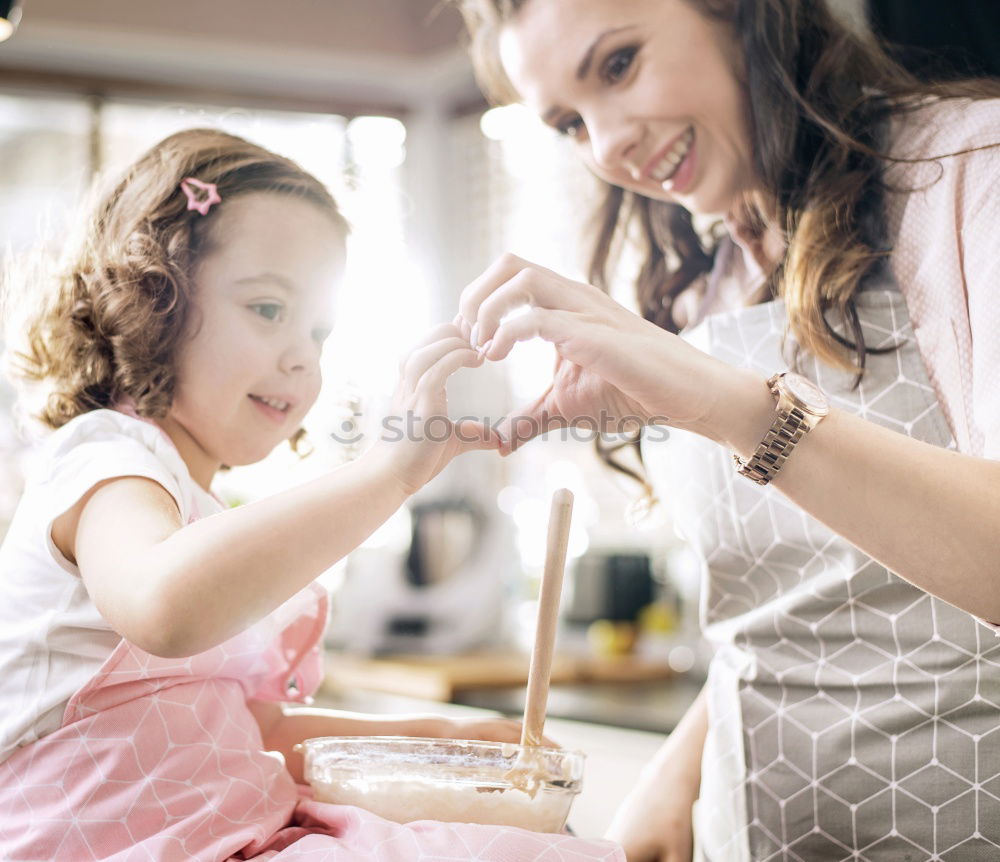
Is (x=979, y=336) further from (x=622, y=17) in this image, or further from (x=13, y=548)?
(x=13, y=548)

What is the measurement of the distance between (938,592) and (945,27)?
0.99 m

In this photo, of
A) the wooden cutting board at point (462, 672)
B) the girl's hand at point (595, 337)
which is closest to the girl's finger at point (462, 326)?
the girl's hand at point (595, 337)

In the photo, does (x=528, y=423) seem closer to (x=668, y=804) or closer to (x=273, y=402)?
(x=273, y=402)

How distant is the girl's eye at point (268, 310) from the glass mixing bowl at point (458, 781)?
40 centimetres

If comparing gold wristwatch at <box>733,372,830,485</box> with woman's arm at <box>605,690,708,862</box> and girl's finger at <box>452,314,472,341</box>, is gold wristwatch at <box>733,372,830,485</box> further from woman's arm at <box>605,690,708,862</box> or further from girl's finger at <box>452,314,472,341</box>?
woman's arm at <box>605,690,708,862</box>

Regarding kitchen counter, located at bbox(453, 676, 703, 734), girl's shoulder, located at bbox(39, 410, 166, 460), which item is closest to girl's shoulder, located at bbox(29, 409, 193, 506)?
girl's shoulder, located at bbox(39, 410, 166, 460)

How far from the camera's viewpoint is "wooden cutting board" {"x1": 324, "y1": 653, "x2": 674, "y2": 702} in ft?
7.48

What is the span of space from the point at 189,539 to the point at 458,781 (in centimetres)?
26

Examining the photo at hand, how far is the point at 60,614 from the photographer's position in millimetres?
798

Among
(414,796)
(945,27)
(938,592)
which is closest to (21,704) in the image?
(414,796)

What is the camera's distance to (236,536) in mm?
663

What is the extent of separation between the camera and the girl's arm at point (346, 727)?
38.4 inches

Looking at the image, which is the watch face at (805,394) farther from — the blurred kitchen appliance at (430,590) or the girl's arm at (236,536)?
the blurred kitchen appliance at (430,590)

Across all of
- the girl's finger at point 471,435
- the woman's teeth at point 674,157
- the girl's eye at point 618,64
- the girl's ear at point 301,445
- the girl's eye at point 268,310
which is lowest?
the girl's ear at point 301,445
